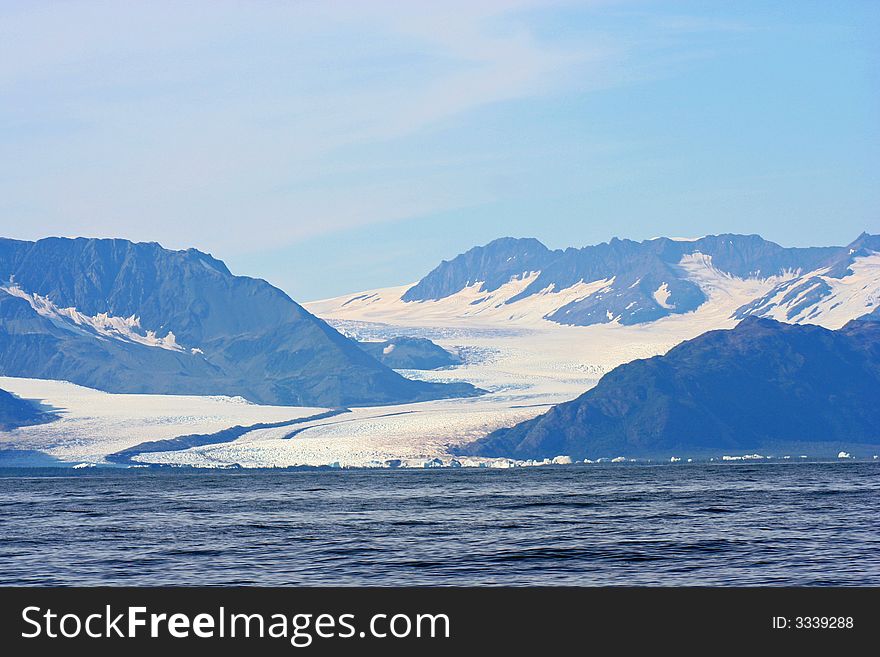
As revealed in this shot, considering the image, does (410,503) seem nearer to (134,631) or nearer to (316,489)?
(316,489)

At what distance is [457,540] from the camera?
204 feet

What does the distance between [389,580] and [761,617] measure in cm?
2157

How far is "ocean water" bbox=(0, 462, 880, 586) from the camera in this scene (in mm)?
47625

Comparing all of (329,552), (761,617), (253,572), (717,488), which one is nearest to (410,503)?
(717,488)

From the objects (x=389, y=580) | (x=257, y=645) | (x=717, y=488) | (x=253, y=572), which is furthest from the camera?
(x=717, y=488)

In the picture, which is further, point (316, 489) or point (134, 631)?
point (316, 489)

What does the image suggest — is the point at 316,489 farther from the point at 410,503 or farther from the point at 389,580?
the point at 389,580

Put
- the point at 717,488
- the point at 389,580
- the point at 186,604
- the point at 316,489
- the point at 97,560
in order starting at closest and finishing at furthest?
the point at 186,604, the point at 389,580, the point at 97,560, the point at 717,488, the point at 316,489

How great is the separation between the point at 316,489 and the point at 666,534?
249 feet

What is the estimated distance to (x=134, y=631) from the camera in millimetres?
24094

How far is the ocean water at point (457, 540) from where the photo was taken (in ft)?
156

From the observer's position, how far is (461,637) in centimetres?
2475

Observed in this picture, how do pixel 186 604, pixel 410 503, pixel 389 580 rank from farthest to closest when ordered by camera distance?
pixel 410 503
pixel 389 580
pixel 186 604

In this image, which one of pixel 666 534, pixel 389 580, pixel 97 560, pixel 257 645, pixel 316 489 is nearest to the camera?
pixel 257 645
